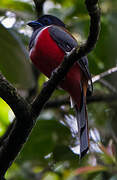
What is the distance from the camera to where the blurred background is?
3.49m

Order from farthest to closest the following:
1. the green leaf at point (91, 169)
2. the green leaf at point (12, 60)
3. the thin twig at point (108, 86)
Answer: the thin twig at point (108, 86)
the green leaf at point (91, 169)
the green leaf at point (12, 60)

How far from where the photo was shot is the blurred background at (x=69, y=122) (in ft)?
11.4

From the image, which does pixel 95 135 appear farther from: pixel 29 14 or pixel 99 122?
pixel 29 14

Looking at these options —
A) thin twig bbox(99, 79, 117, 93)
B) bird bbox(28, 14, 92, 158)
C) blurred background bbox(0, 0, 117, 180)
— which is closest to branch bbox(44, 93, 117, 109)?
blurred background bbox(0, 0, 117, 180)

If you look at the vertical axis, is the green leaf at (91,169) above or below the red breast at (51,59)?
below

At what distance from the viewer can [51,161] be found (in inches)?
149

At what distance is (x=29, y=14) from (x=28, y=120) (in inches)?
90.1

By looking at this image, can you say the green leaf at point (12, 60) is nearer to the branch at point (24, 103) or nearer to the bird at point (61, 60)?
the bird at point (61, 60)

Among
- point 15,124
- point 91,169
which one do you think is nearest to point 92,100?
point 91,169

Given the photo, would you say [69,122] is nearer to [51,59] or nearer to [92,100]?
[92,100]

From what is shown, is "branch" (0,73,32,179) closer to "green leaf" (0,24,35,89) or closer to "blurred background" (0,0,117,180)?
"green leaf" (0,24,35,89)

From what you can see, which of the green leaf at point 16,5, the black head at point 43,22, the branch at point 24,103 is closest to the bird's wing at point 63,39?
the black head at point 43,22

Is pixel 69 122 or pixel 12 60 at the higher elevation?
pixel 12 60

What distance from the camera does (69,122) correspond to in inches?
152
